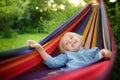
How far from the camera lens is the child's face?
2.38m

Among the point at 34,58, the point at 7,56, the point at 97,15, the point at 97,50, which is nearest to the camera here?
the point at 7,56

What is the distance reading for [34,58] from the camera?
223 centimetres

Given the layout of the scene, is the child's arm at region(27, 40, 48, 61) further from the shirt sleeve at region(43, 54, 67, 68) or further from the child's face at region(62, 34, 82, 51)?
the child's face at region(62, 34, 82, 51)

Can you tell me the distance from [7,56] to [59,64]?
0.49m

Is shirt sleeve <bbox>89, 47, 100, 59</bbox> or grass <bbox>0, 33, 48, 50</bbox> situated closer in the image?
shirt sleeve <bbox>89, 47, 100, 59</bbox>

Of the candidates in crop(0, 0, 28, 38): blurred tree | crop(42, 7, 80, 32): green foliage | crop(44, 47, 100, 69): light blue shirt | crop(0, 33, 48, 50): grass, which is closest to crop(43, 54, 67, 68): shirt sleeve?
crop(44, 47, 100, 69): light blue shirt

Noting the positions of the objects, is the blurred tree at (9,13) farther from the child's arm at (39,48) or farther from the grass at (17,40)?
the child's arm at (39,48)

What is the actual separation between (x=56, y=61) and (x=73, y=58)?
0.43ft

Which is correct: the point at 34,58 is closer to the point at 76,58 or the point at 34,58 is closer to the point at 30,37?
the point at 76,58

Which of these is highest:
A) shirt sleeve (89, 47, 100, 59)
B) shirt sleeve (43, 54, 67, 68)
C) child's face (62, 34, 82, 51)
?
child's face (62, 34, 82, 51)

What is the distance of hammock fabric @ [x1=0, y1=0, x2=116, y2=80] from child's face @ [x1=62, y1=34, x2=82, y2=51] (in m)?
0.08

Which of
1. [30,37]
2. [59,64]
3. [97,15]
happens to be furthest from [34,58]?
[30,37]

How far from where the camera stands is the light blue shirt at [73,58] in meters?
2.28

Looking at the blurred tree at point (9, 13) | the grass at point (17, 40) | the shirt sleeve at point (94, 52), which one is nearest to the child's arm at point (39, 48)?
Result: the shirt sleeve at point (94, 52)
